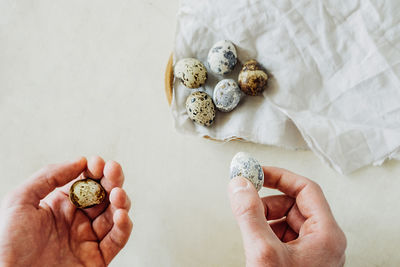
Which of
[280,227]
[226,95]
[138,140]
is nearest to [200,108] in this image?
[226,95]

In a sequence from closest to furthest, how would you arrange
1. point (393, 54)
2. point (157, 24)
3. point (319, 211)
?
point (319, 211), point (393, 54), point (157, 24)

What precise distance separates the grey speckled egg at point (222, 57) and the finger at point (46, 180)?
13.9 inches

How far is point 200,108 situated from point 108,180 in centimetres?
25

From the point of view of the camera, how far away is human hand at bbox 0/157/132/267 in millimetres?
632

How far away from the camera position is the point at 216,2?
81cm

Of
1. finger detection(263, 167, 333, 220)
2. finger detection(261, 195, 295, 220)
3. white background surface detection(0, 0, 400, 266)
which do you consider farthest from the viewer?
white background surface detection(0, 0, 400, 266)

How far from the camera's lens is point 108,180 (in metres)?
0.69

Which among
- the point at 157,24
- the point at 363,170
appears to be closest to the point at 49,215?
the point at 157,24

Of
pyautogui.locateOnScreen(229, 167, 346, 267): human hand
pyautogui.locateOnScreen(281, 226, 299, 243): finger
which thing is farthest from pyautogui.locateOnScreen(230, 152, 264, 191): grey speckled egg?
pyautogui.locateOnScreen(281, 226, 299, 243): finger

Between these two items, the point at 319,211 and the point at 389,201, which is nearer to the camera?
the point at 319,211

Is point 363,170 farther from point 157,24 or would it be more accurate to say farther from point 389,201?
point 157,24

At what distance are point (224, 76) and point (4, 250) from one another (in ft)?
1.87

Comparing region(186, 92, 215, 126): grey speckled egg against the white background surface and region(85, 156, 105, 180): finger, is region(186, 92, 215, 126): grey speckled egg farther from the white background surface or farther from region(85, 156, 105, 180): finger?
region(85, 156, 105, 180): finger

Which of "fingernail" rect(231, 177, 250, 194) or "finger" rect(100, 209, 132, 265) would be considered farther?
"finger" rect(100, 209, 132, 265)
